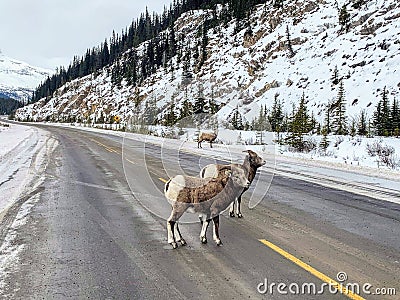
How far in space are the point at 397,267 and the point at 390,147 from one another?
1487cm

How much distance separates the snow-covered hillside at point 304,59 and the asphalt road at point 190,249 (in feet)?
11.2

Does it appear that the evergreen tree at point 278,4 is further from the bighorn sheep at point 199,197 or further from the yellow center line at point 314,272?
the yellow center line at point 314,272

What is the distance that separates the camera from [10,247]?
557cm

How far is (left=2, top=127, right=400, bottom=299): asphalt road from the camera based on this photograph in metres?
4.31

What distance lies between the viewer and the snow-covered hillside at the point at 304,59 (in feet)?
104

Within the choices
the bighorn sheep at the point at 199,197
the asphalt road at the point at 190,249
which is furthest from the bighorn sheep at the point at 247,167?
the asphalt road at the point at 190,249

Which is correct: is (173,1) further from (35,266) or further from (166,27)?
(35,266)

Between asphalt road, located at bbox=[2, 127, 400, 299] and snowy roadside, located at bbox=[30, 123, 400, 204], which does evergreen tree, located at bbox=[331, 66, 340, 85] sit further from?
asphalt road, located at bbox=[2, 127, 400, 299]

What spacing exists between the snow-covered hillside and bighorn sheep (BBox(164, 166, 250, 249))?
393 centimetres

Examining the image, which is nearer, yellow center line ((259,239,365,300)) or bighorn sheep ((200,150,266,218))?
yellow center line ((259,239,365,300))

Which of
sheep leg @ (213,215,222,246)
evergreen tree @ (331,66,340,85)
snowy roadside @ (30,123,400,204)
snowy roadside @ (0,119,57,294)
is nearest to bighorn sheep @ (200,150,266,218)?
sheep leg @ (213,215,222,246)

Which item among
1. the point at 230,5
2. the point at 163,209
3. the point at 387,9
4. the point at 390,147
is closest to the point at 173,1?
the point at 230,5

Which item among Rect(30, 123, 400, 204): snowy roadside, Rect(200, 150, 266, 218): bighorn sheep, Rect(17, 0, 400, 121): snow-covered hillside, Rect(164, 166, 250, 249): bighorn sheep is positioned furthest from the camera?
Rect(17, 0, 400, 121): snow-covered hillside

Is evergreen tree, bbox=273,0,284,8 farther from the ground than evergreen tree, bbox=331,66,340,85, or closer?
farther from the ground
